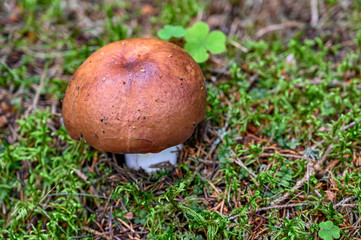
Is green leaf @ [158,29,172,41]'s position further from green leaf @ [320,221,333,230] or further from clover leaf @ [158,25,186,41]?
green leaf @ [320,221,333,230]

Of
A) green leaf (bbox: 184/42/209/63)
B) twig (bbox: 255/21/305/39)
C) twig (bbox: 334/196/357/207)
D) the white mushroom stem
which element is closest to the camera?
twig (bbox: 334/196/357/207)

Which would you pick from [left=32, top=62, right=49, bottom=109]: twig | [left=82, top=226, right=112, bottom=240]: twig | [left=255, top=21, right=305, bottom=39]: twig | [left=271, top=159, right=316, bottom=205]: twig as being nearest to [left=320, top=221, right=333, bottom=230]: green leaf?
[left=271, top=159, right=316, bottom=205]: twig

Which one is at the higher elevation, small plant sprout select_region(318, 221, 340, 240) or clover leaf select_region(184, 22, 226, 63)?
clover leaf select_region(184, 22, 226, 63)

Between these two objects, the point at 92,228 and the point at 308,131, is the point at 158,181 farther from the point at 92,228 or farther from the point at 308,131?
the point at 308,131

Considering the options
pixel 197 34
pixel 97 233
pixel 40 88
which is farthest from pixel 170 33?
pixel 97 233

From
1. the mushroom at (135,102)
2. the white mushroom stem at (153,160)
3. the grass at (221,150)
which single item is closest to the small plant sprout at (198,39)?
the grass at (221,150)

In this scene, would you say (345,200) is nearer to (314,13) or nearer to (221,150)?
(221,150)

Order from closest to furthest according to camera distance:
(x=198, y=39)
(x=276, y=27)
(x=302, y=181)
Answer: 1. (x=302, y=181)
2. (x=198, y=39)
3. (x=276, y=27)
